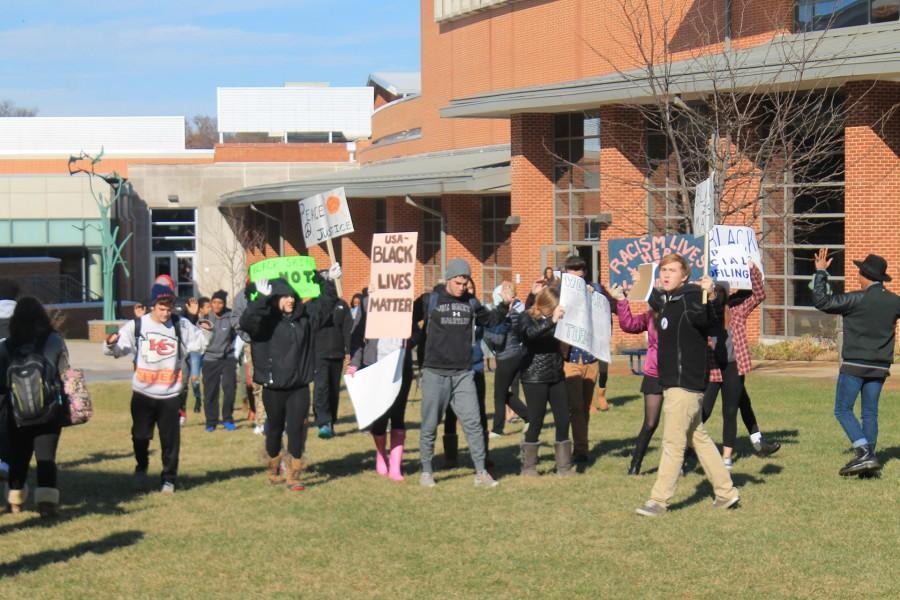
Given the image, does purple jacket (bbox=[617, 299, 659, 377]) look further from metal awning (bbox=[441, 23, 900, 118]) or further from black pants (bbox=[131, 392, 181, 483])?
metal awning (bbox=[441, 23, 900, 118])

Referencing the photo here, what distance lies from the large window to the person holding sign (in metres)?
18.1

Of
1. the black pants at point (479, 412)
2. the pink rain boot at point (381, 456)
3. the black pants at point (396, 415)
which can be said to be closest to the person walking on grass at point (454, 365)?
the black pants at point (479, 412)

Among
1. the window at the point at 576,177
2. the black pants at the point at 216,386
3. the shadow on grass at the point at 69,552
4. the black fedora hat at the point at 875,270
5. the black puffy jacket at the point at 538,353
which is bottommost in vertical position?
the shadow on grass at the point at 69,552

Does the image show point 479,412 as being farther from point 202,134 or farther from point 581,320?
point 202,134

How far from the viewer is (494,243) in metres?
37.8

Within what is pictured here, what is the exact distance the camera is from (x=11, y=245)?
61.0 m

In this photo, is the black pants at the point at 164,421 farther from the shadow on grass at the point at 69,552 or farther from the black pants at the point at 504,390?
the black pants at the point at 504,390

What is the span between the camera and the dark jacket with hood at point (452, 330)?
1173 cm

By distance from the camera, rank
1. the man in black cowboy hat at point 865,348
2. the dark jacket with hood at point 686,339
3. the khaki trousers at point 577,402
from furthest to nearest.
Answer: the khaki trousers at point 577,402, the man in black cowboy hat at point 865,348, the dark jacket with hood at point 686,339

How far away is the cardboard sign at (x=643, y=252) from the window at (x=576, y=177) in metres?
19.5

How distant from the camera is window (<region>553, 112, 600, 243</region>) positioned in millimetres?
32125

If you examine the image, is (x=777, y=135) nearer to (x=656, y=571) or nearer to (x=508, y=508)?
(x=508, y=508)

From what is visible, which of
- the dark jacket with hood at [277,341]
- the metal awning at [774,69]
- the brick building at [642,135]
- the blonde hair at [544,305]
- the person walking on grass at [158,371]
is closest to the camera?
the dark jacket with hood at [277,341]

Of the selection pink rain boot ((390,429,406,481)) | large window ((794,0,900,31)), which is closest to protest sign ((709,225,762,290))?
pink rain boot ((390,429,406,481))
